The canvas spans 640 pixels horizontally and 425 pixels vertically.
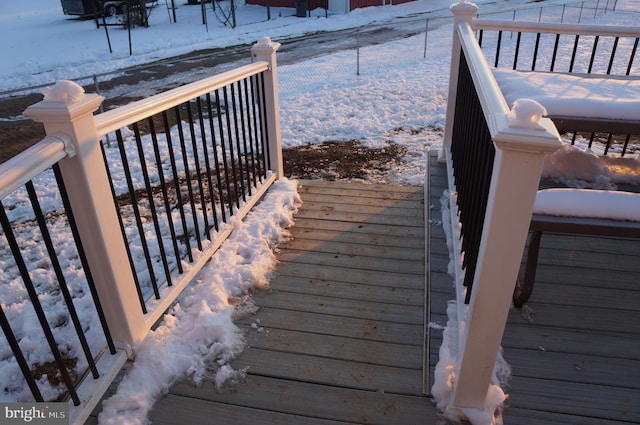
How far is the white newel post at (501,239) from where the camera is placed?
124 cm

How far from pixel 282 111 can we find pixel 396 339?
5.23 metres

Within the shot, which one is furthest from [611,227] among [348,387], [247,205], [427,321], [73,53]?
[73,53]

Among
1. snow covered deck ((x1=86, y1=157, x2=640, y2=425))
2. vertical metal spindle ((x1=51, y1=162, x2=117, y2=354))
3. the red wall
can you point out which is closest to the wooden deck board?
snow covered deck ((x1=86, y1=157, x2=640, y2=425))

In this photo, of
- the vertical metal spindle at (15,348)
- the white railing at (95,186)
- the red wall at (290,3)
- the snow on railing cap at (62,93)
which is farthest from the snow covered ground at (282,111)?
the snow on railing cap at (62,93)

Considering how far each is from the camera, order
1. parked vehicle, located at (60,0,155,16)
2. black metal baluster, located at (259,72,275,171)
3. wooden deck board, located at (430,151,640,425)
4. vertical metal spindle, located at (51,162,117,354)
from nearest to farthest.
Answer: vertical metal spindle, located at (51,162,117,354) → wooden deck board, located at (430,151,640,425) → black metal baluster, located at (259,72,275,171) → parked vehicle, located at (60,0,155,16)

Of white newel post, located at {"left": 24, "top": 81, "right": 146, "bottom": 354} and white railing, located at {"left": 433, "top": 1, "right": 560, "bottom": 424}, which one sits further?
white newel post, located at {"left": 24, "top": 81, "right": 146, "bottom": 354}

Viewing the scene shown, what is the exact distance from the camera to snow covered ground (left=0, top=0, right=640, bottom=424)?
81.5 inches

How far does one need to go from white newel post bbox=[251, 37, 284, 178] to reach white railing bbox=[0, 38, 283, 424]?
3.34 ft

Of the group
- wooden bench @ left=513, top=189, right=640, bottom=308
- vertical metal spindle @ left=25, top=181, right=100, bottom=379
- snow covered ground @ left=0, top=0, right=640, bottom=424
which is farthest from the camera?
snow covered ground @ left=0, top=0, right=640, bottom=424

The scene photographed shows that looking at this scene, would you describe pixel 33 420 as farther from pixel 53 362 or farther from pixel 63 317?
pixel 63 317

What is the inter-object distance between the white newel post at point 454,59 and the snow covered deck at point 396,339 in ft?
3.73

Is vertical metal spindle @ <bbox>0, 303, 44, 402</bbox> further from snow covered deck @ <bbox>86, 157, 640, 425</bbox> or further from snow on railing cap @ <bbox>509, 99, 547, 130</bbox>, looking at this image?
snow on railing cap @ <bbox>509, 99, 547, 130</bbox>

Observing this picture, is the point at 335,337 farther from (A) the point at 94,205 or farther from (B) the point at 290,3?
(B) the point at 290,3

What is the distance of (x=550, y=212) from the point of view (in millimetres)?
2020
